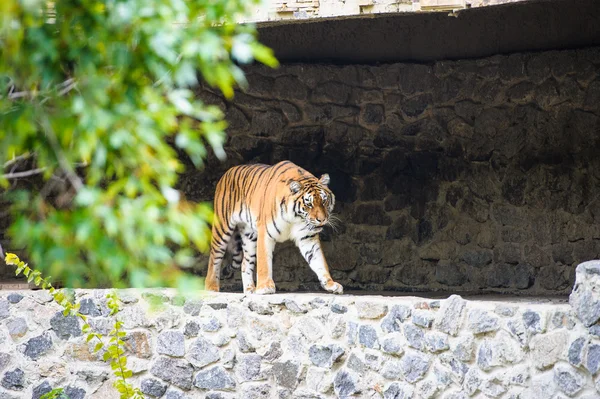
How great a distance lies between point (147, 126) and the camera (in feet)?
6.93

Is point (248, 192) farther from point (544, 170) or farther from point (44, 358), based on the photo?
point (544, 170)

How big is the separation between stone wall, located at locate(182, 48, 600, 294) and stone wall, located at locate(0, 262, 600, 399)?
221 centimetres

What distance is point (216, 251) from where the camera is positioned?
23.8ft

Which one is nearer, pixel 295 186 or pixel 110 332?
pixel 110 332

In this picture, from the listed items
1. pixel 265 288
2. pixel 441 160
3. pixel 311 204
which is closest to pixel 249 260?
pixel 265 288

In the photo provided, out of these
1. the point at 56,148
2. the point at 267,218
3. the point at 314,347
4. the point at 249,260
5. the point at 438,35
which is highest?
the point at 438,35

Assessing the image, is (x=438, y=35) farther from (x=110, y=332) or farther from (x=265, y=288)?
(x=110, y=332)

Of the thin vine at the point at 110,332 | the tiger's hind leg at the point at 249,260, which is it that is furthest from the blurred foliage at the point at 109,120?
the tiger's hind leg at the point at 249,260

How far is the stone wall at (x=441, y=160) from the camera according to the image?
7.69 metres

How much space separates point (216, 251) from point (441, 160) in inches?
87.6

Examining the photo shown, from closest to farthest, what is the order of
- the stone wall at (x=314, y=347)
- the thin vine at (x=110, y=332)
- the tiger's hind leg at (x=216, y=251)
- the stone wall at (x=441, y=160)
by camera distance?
the stone wall at (x=314, y=347) < the thin vine at (x=110, y=332) < the tiger's hind leg at (x=216, y=251) < the stone wall at (x=441, y=160)

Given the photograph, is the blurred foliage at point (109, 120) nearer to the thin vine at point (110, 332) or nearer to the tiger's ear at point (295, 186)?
the thin vine at point (110, 332)

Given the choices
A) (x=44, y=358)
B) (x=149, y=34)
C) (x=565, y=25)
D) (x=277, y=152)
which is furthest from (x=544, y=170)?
(x=149, y=34)

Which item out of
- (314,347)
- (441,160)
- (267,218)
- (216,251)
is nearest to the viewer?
(314,347)
